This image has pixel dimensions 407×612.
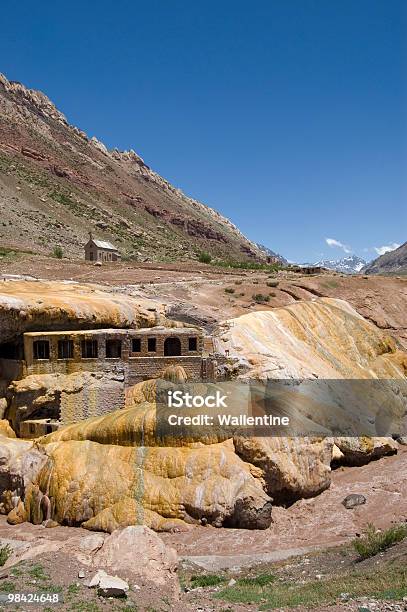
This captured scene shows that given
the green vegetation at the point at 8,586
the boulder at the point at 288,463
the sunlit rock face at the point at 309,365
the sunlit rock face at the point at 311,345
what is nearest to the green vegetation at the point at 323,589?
the green vegetation at the point at 8,586

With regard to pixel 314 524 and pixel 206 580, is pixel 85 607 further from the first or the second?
pixel 314 524

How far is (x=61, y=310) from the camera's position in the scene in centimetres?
2473

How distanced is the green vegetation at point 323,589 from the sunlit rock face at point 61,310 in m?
15.1

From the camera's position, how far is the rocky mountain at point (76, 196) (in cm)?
8089

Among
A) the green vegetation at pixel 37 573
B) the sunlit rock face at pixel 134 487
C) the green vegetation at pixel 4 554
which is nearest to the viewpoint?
the green vegetation at pixel 37 573

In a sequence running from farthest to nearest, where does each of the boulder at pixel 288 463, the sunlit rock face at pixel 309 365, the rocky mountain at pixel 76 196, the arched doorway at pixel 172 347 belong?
the rocky mountain at pixel 76 196, the arched doorway at pixel 172 347, the sunlit rock face at pixel 309 365, the boulder at pixel 288 463

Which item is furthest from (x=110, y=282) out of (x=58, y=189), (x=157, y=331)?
(x=58, y=189)

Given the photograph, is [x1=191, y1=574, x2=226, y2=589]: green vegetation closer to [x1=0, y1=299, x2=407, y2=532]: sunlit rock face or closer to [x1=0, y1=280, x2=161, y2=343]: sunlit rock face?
[x1=0, y1=299, x2=407, y2=532]: sunlit rock face

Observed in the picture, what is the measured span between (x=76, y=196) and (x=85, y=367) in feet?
268

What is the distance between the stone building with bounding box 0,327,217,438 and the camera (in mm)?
23109

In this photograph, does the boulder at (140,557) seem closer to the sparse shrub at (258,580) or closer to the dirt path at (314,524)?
the sparse shrub at (258,580)

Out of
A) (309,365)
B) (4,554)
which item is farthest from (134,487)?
(309,365)

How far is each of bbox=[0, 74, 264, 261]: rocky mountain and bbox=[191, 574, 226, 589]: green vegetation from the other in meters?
57.6

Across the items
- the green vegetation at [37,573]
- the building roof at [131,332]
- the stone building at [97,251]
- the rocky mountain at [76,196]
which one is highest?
the rocky mountain at [76,196]
